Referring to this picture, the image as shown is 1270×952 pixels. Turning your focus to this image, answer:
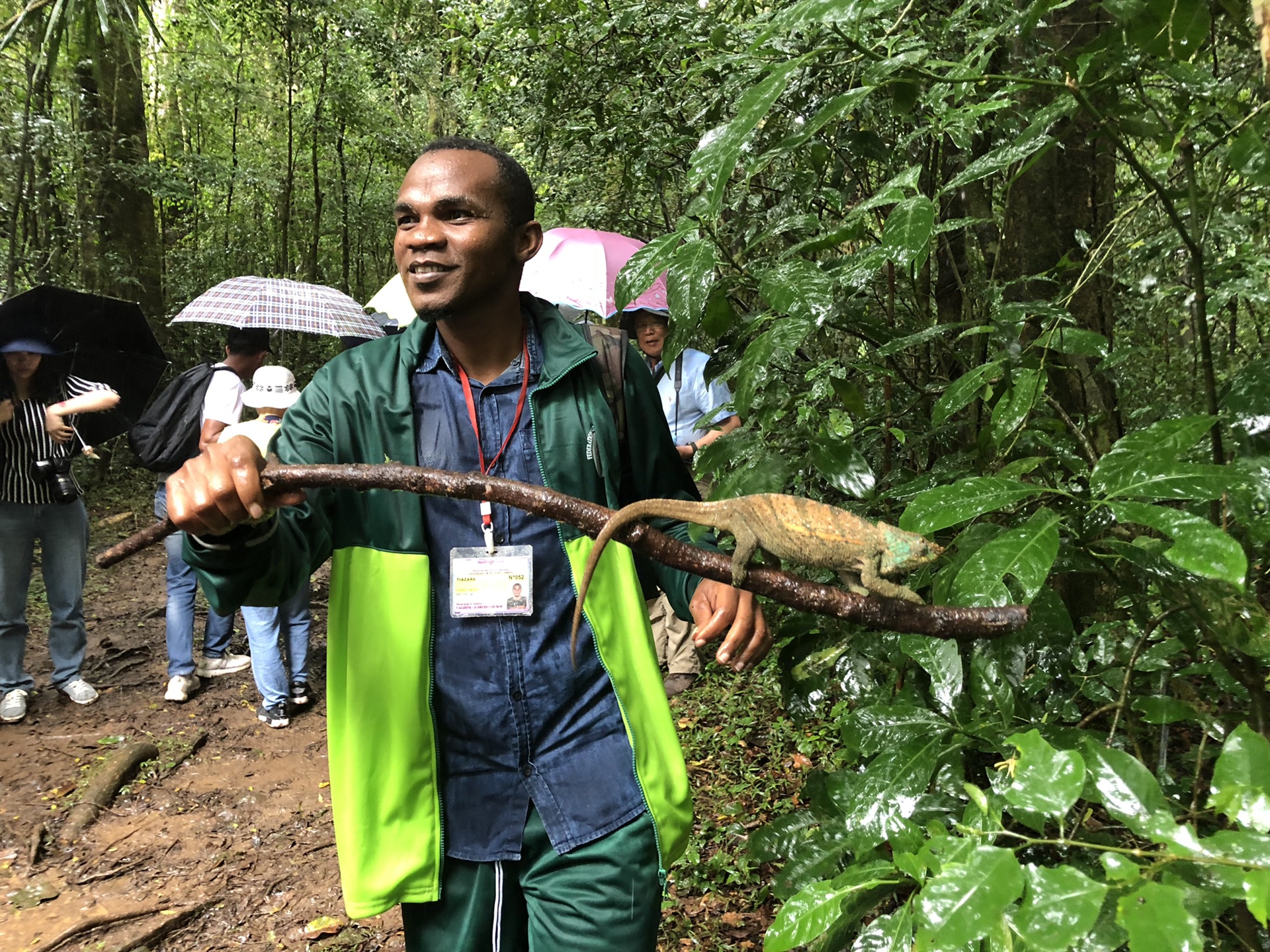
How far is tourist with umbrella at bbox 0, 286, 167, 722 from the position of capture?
5211mm

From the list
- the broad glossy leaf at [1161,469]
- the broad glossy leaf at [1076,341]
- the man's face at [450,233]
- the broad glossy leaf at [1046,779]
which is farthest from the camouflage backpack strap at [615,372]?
the broad glossy leaf at [1046,779]

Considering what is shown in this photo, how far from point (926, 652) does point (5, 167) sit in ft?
38.3

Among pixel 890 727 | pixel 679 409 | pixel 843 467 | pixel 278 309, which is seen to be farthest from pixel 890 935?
pixel 278 309

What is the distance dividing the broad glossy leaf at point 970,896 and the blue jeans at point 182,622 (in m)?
5.48

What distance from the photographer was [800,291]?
64.8 inches

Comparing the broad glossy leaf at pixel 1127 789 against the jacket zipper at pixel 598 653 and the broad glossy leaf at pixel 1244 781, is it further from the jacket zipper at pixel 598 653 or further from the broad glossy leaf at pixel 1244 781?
the jacket zipper at pixel 598 653

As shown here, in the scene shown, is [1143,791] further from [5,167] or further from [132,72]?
[132,72]

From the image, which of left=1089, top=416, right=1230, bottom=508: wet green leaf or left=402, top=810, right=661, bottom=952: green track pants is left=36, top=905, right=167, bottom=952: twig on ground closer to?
left=402, top=810, right=661, bottom=952: green track pants

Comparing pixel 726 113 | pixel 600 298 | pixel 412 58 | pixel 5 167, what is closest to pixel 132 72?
pixel 5 167

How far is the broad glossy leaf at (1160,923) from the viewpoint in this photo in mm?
840

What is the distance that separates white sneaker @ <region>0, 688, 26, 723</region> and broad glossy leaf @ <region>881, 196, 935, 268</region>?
6.31 metres

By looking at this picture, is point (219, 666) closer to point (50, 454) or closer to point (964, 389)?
point (50, 454)

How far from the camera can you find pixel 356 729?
1.80 m

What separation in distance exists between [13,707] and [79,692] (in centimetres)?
39
